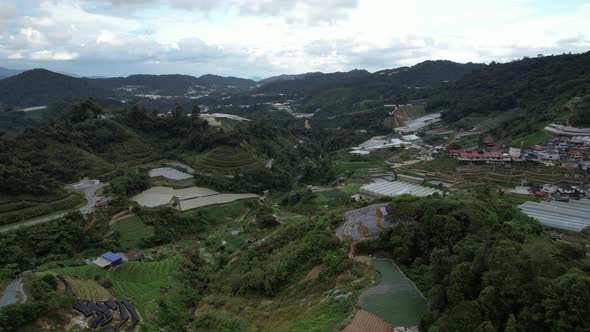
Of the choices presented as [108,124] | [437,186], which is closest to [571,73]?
[437,186]

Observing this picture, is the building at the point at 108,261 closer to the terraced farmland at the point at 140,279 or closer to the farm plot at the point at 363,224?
the terraced farmland at the point at 140,279

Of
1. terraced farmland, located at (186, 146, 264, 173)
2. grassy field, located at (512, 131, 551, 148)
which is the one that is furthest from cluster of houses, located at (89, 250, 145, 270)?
grassy field, located at (512, 131, 551, 148)

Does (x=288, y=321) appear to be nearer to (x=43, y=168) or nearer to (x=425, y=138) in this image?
(x=43, y=168)

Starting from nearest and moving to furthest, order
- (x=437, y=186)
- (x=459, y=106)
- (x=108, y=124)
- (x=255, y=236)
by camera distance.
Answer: (x=255, y=236)
(x=437, y=186)
(x=108, y=124)
(x=459, y=106)


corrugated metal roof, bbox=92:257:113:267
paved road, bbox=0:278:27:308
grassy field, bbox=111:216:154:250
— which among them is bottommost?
→ grassy field, bbox=111:216:154:250

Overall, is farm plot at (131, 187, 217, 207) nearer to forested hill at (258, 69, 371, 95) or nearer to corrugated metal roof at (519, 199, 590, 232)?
corrugated metal roof at (519, 199, 590, 232)

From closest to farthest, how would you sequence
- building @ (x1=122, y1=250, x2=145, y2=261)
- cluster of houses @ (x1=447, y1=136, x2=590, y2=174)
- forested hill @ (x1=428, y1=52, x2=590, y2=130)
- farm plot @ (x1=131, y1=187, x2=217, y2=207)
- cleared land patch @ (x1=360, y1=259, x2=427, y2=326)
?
cleared land patch @ (x1=360, y1=259, x2=427, y2=326), building @ (x1=122, y1=250, x2=145, y2=261), cluster of houses @ (x1=447, y1=136, x2=590, y2=174), farm plot @ (x1=131, y1=187, x2=217, y2=207), forested hill @ (x1=428, y1=52, x2=590, y2=130)

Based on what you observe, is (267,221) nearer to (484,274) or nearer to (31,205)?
(31,205)
